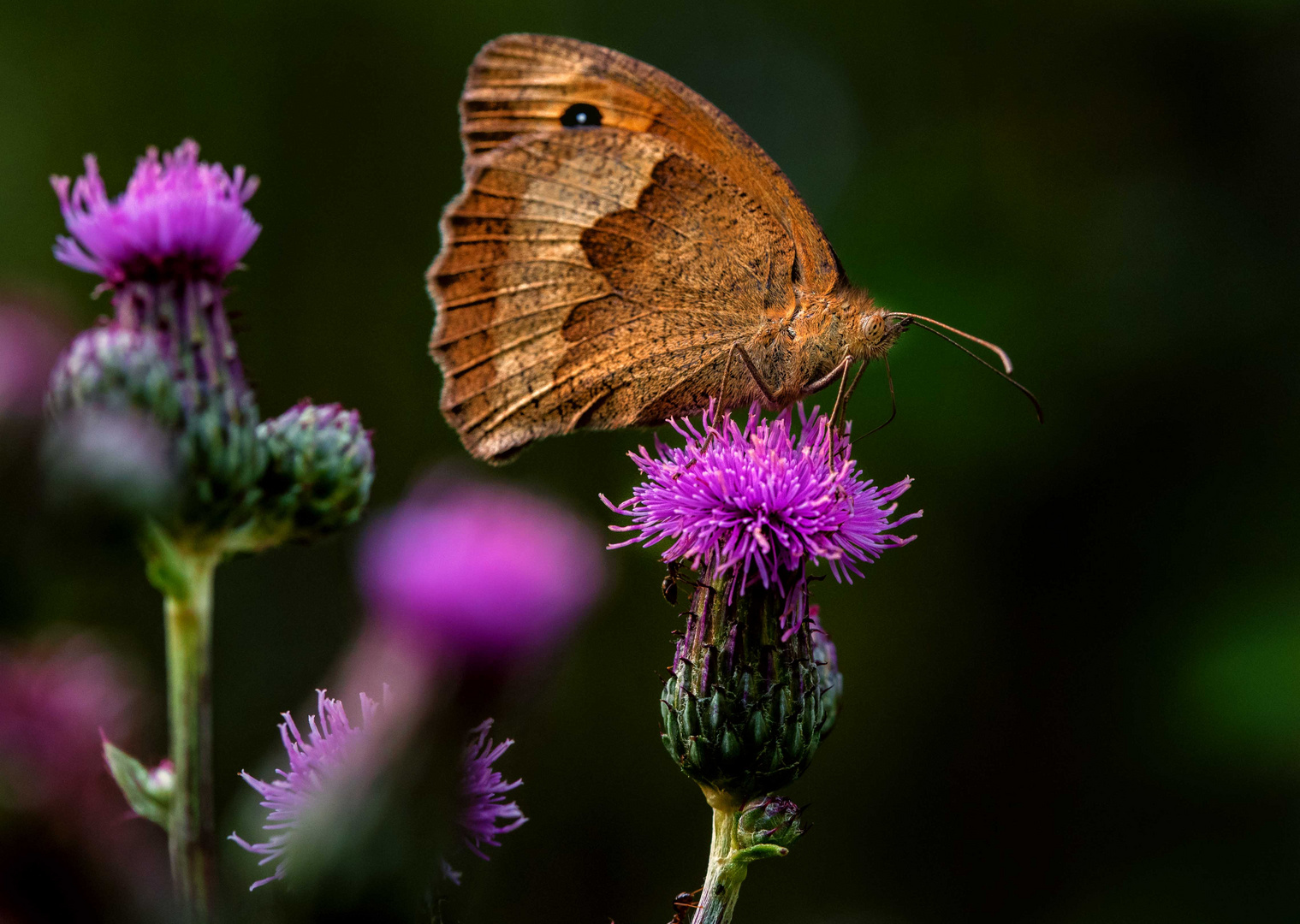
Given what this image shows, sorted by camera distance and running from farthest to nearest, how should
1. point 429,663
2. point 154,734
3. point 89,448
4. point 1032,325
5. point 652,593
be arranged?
point 652,593 < point 1032,325 < point 154,734 < point 89,448 < point 429,663

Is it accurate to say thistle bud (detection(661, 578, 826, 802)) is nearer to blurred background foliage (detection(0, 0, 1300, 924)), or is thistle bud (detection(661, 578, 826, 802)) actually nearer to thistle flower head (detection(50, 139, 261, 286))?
thistle flower head (detection(50, 139, 261, 286))

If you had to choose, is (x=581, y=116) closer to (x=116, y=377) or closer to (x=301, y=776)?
(x=116, y=377)

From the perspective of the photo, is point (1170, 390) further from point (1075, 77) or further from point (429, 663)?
point (429, 663)

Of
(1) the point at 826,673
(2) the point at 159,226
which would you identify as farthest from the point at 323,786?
(1) the point at 826,673

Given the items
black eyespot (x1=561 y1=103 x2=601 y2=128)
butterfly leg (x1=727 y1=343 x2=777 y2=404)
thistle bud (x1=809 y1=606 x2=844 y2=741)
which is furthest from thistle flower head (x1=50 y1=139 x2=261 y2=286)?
thistle bud (x1=809 y1=606 x2=844 y2=741)

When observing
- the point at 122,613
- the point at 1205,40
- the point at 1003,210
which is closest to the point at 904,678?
the point at 1003,210

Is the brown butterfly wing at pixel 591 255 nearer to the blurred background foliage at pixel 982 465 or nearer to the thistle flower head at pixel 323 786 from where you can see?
the thistle flower head at pixel 323 786
